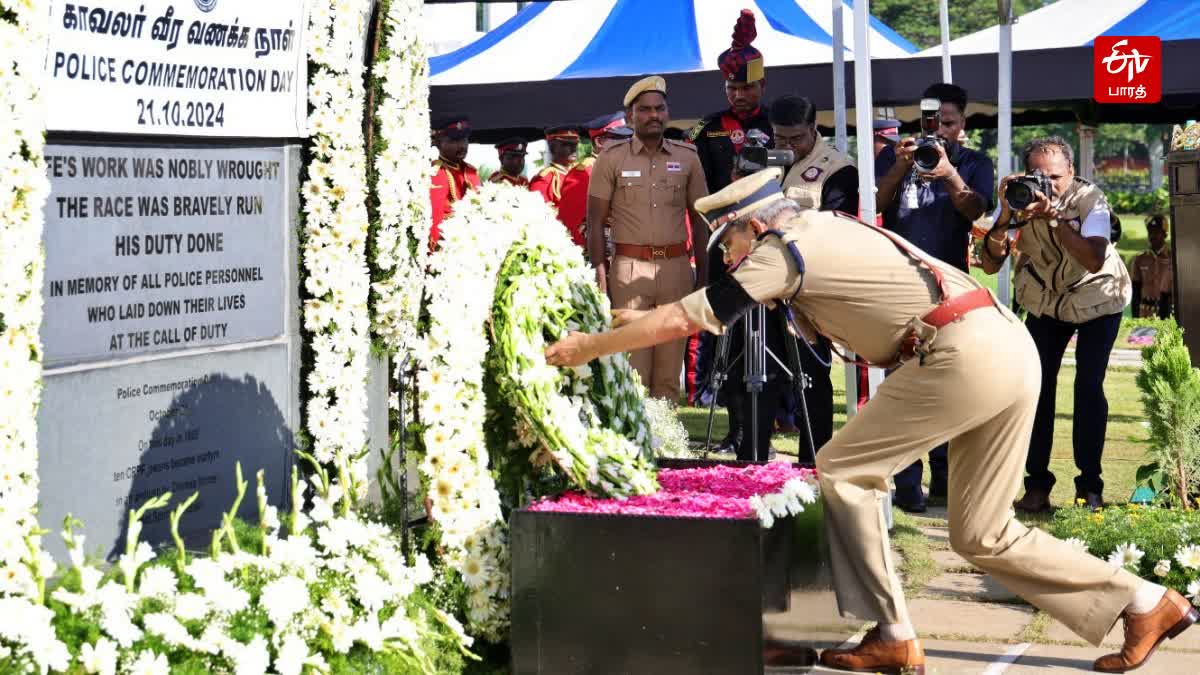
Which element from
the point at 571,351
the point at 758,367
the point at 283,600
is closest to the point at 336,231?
the point at 571,351

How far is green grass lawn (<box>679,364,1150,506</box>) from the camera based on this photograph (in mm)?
9328

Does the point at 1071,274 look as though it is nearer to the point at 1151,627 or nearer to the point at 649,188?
the point at 649,188

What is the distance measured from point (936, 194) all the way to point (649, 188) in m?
1.71

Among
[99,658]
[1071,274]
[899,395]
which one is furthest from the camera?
[1071,274]

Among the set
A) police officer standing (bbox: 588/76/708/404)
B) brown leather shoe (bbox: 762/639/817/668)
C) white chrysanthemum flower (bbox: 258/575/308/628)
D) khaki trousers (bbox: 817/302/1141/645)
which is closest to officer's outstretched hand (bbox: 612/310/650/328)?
khaki trousers (bbox: 817/302/1141/645)

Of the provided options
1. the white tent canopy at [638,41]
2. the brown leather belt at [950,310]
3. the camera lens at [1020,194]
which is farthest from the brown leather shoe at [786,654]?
the white tent canopy at [638,41]

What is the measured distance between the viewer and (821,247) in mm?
5160

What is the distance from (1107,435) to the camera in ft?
37.8

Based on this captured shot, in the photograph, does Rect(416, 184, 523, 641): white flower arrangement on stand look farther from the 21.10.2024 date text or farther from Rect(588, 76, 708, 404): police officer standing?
Rect(588, 76, 708, 404): police officer standing

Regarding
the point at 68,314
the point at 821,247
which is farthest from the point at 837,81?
the point at 68,314

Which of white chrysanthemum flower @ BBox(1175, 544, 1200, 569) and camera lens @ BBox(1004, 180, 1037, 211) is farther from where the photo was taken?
camera lens @ BBox(1004, 180, 1037, 211)

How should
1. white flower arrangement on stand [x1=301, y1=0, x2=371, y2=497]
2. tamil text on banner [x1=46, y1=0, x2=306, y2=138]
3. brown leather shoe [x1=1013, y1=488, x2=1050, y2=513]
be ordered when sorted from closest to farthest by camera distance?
tamil text on banner [x1=46, y1=0, x2=306, y2=138] → white flower arrangement on stand [x1=301, y1=0, x2=371, y2=497] → brown leather shoe [x1=1013, y1=488, x2=1050, y2=513]

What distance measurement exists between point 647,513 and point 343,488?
126 cm

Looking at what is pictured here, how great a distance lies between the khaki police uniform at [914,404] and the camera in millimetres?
5180
